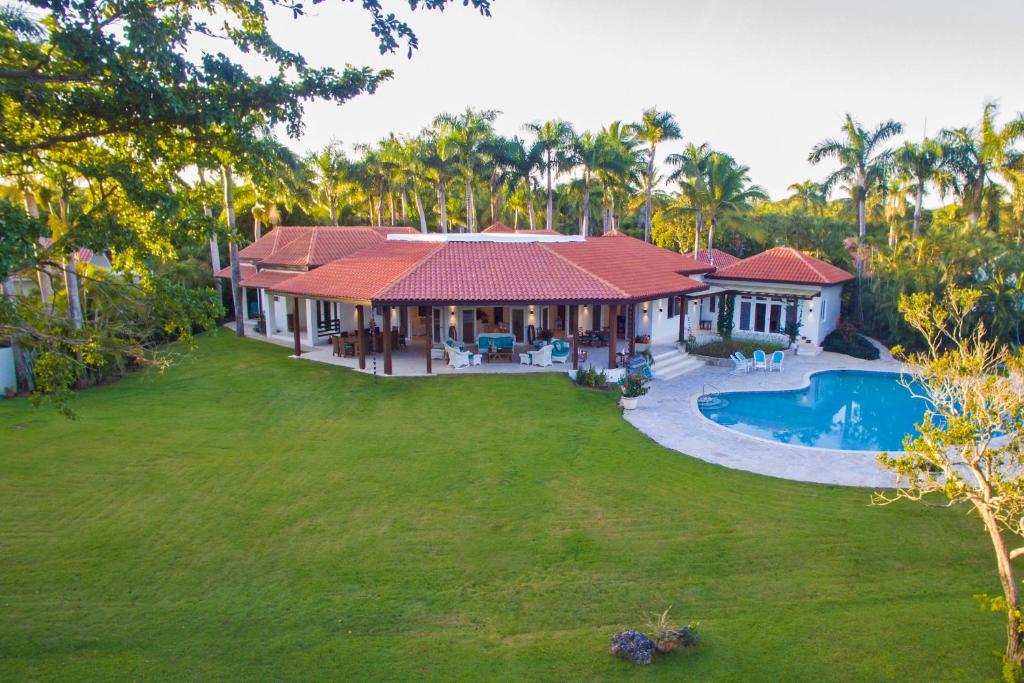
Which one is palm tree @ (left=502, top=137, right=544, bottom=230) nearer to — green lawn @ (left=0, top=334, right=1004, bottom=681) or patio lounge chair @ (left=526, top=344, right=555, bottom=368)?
patio lounge chair @ (left=526, top=344, right=555, bottom=368)

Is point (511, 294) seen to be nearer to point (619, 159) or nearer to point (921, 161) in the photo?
point (619, 159)

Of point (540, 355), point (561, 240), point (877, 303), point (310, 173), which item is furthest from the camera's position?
point (310, 173)

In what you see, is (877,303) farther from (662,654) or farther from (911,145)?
(662,654)

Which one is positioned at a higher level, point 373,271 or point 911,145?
point 911,145

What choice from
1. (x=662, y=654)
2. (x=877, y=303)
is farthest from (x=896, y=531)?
(x=877, y=303)

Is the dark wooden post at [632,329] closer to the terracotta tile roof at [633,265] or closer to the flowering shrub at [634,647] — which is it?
the terracotta tile roof at [633,265]

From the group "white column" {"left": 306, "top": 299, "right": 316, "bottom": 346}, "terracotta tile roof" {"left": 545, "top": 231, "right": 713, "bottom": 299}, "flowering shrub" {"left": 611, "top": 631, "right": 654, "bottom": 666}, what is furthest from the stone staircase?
"flowering shrub" {"left": 611, "top": 631, "right": 654, "bottom": 666}

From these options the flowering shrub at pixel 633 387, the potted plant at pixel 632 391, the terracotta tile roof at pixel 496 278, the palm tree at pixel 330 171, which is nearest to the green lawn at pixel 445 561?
the potted plant at pixel 632 391
